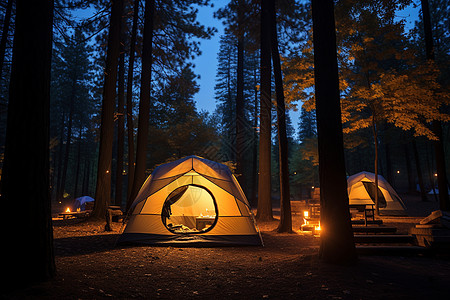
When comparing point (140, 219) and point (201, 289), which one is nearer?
point (201, 289)

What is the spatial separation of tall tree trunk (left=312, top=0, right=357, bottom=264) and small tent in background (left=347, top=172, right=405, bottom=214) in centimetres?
1174

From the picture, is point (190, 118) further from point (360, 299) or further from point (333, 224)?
point (360, 299)

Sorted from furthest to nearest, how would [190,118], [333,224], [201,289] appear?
[190,118]
[333,224]
[201,289]

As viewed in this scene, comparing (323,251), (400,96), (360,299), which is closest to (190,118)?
(400,96)

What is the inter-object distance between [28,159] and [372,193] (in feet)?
53.7

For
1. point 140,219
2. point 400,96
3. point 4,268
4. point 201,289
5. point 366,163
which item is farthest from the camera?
point 366,163

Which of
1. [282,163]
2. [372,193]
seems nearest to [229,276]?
[282,163]

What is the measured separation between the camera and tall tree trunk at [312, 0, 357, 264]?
195 inches

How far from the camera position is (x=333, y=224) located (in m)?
4.96

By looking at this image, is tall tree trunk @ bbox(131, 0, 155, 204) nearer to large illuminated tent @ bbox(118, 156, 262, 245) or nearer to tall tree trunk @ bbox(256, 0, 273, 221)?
large illuminated tent @ bbox(118, 156, 262, 245)

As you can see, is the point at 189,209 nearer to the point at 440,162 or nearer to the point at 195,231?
the point at 195,231

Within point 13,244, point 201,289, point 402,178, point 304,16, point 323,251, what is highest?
point 304,16

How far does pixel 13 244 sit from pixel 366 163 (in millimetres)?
45591

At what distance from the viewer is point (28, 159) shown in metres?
3.71
